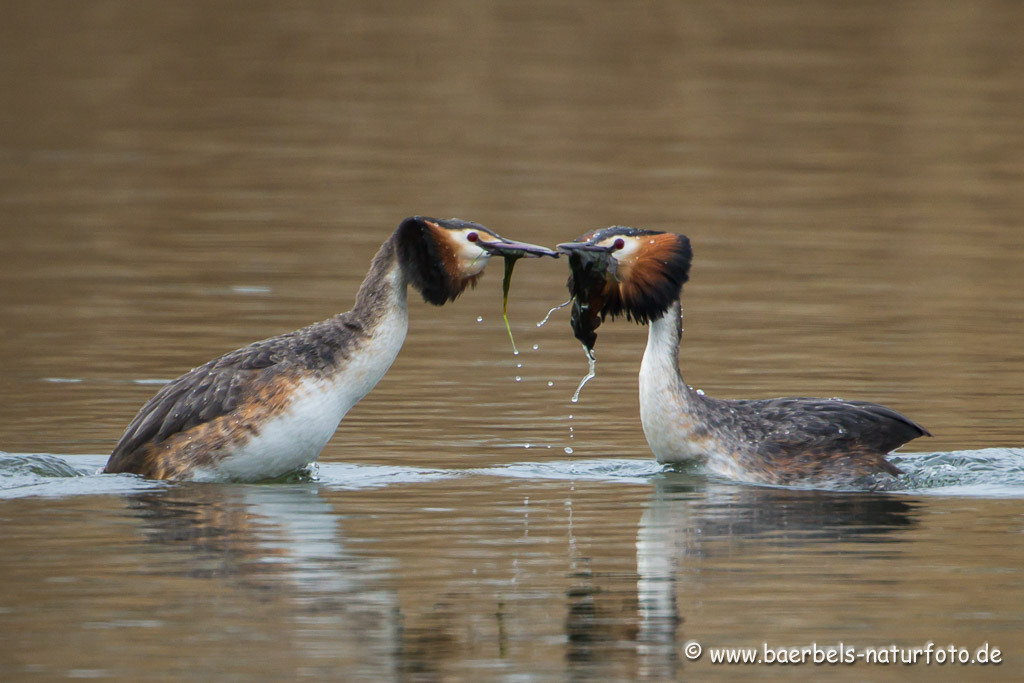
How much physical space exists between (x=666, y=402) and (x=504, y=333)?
6186 mm

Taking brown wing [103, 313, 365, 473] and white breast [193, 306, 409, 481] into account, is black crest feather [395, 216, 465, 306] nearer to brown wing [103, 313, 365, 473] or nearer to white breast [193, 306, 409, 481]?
white breast [193, 306, 409, 481]

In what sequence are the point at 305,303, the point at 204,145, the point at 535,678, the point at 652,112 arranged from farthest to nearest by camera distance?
the point at 652,112
the point at 204,145
the point at 305,303
the point at 535,678

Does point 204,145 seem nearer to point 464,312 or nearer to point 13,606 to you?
point 464,312

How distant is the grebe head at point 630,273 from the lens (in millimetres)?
13375

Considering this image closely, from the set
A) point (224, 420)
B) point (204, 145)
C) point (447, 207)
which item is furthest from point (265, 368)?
point (204, 145)

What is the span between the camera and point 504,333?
63.7 feet

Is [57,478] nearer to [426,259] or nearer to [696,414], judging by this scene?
[426,259]

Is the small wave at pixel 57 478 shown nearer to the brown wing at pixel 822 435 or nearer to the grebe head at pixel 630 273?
the grebe head at pixel 630 273

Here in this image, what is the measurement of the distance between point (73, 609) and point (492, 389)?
7130mm

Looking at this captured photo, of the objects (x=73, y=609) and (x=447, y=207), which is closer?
(x=73, y=609)

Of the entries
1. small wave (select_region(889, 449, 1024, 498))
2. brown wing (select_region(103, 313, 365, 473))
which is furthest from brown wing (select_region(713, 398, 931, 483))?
brown wing (select_region(103, 313, 365, 473))

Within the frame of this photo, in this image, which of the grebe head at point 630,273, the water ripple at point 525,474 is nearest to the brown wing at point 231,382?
the water ripple at point 525,474

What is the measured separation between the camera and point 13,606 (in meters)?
9.76

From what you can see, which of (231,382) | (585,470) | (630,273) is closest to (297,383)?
(231,382)
